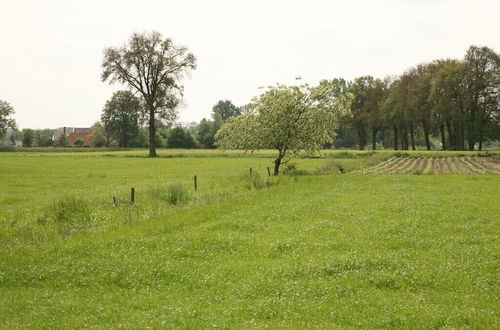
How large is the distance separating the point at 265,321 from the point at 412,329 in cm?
345

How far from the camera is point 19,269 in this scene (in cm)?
1538

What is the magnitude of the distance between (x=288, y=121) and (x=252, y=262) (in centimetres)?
3305

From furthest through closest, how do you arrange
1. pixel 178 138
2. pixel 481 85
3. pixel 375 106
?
pixel 178 138 < pixel 375 106 < pixel 481 85

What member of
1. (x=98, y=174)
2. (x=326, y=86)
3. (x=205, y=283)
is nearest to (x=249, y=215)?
(x=205, y=283)

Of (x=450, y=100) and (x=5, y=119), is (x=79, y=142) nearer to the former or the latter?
(x=5, y=119)

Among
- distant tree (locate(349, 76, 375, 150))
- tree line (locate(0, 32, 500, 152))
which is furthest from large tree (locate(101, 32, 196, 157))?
distant tree (locate(349, 76, 375, 150))

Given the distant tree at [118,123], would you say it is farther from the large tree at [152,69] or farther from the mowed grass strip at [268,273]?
the mowed grass strip at [268,273]

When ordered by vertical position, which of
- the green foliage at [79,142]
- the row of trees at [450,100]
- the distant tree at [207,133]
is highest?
the row of trees at [450,100]

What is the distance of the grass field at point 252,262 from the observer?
1152cm

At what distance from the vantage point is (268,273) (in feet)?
48.0

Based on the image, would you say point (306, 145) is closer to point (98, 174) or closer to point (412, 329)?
point (98, 174)

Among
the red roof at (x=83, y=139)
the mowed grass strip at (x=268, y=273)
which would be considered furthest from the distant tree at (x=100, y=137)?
the mowed grass strip at (x=268, y=273)

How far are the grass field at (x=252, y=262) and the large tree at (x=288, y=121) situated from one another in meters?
18.1

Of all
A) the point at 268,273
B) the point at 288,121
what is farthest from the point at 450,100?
the point at 268,273
